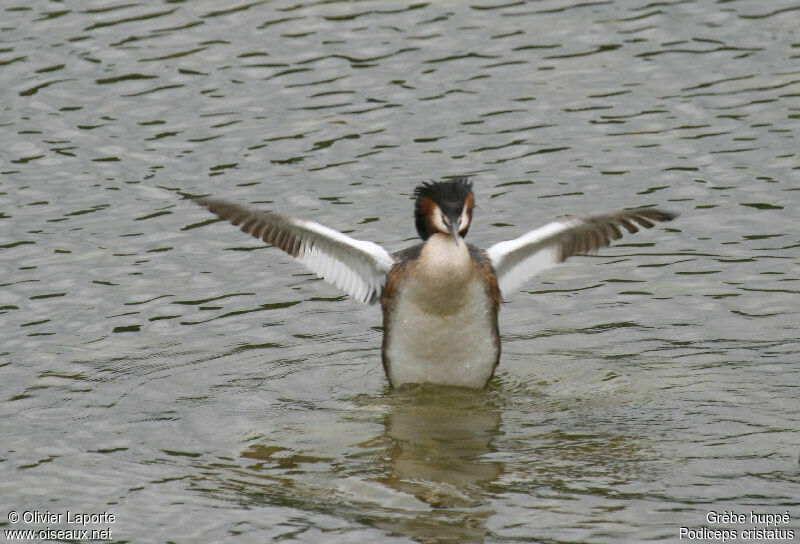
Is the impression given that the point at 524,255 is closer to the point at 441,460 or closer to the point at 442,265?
the point at 442,265

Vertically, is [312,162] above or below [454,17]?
below

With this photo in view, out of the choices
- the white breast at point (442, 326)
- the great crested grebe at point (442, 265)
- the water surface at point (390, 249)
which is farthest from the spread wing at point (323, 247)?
the water surface at point (390, 249)

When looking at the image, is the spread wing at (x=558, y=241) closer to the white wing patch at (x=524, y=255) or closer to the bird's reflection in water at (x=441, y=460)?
the white wing patch at (x=524, y=255)

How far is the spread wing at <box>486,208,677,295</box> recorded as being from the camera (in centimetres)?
1142

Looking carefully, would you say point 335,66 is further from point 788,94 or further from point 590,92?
point 788,94

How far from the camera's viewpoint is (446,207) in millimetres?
11133

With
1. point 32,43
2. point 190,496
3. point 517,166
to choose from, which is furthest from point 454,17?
point 190,496

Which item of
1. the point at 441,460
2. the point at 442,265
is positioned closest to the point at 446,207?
the point at 442,265

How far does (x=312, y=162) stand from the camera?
15828mm

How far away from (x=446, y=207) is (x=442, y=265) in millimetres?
472

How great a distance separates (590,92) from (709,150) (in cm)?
209

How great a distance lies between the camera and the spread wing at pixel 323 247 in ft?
37.3

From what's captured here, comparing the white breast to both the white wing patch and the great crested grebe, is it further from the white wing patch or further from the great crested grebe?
the white wing patch

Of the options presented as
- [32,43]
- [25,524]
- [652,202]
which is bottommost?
[25,524]
